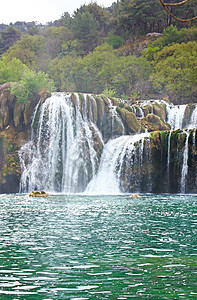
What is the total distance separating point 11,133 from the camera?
42.5 metres

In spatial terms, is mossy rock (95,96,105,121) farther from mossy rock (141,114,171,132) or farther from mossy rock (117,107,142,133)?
mossy rock (141,114,171,132)

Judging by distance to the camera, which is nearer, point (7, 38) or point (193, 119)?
point (193, 119)

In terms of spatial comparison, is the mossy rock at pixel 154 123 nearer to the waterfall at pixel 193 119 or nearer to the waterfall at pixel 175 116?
the waterfall at pixel 175 116

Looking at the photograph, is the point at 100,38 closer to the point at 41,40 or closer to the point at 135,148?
the point at 41,40

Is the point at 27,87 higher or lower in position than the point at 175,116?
higher

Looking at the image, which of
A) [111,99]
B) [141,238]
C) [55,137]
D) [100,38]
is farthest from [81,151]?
[100,38]

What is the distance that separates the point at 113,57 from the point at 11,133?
30973mm

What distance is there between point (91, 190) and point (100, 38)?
2120 inches

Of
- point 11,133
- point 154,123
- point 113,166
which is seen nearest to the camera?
point 113,166

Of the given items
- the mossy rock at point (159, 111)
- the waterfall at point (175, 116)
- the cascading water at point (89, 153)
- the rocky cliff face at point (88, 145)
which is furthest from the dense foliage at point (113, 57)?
the waterfall at point (175, 116)

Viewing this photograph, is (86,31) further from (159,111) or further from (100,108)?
(100,108)

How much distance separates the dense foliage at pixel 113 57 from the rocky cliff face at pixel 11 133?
3.87ft

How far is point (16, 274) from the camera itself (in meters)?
8.30

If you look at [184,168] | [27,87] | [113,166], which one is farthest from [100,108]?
[184,168]
